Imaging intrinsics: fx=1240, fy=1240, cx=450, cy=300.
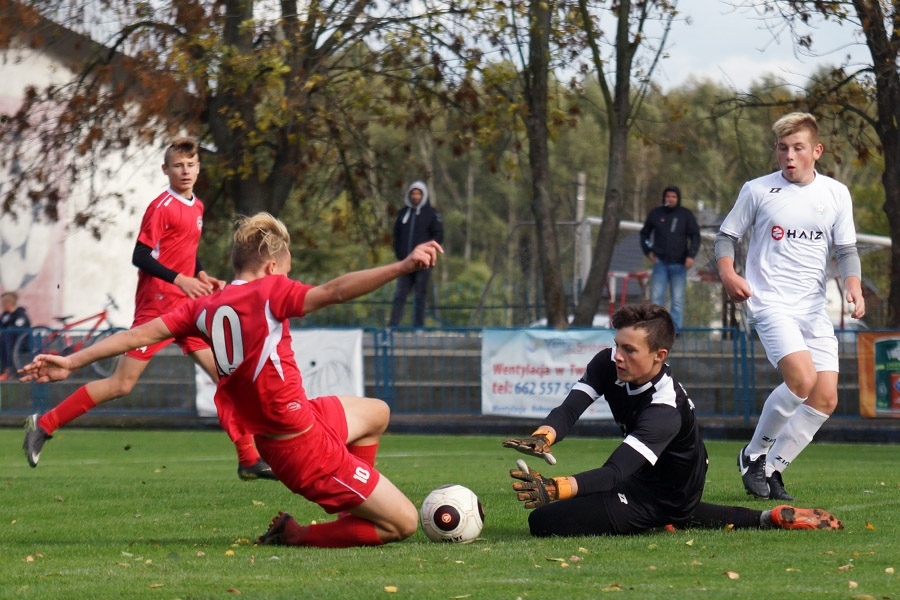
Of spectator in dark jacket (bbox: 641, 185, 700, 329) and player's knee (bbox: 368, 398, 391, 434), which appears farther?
spectator in dark jacket (bbox: 641, 185, 700, 329)

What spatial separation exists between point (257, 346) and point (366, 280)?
773 mm

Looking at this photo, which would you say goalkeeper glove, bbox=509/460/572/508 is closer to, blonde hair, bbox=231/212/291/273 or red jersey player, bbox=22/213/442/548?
red jersey player, bbox=22/213/442/548

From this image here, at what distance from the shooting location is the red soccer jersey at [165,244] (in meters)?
8.90

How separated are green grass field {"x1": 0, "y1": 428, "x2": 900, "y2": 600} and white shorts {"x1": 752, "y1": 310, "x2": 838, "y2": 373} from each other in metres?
0.87

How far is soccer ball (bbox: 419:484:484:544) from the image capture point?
6.04 meters

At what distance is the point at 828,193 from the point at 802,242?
366mm

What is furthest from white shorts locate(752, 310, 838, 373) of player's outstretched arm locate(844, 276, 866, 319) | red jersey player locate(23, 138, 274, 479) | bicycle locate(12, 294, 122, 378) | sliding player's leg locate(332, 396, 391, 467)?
bicycle locate(12, 294, 122, 378)

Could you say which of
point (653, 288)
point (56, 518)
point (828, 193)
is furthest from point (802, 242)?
point (653, 288)

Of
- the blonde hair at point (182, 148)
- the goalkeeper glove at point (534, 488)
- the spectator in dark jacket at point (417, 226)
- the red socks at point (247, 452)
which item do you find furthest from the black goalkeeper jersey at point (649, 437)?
the spectator in dark jacket at point (417, 226)

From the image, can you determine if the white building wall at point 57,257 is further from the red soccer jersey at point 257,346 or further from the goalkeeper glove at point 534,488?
the goalkeeper glove at point 534,488

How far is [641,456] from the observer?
222 inches

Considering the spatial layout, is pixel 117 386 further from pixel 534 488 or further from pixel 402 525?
pixel 534 488

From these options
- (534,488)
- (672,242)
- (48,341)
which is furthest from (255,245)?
(48,341)

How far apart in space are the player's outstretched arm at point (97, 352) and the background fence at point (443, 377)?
1125 centimetres
